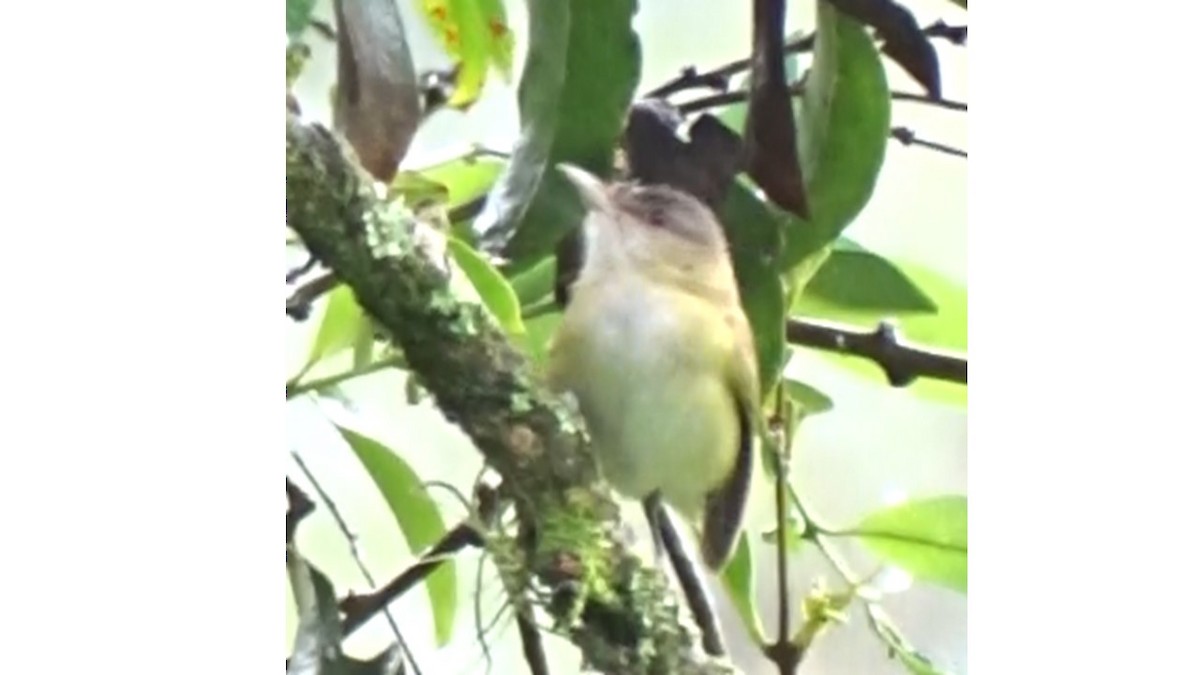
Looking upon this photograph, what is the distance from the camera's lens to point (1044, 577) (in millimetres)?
1419

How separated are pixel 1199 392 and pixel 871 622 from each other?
0.28 meters

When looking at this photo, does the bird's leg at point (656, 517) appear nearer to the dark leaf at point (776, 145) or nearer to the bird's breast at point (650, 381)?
the bird's breast at point (650, 381)

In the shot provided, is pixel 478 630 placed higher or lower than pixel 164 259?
lower

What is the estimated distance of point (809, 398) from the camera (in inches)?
54.8

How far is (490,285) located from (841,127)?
0.87 feet

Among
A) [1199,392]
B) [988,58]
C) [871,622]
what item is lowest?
[871,622]

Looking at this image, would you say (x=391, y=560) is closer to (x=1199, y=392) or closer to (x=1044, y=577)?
(x=1044, y=577)

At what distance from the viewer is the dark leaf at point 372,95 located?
4.53 feet

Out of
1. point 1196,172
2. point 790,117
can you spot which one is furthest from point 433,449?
point 1196,172

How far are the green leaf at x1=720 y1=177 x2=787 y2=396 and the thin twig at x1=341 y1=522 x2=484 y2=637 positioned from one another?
228 mm

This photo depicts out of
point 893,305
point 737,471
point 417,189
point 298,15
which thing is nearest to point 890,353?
point 893,305

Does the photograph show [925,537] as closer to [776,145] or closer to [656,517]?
[656,517]

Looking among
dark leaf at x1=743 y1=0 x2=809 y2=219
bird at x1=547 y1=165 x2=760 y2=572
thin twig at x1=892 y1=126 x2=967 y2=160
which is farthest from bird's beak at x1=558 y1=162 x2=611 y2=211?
thin twig at x1=892 y1=126 x2=967 y2=160

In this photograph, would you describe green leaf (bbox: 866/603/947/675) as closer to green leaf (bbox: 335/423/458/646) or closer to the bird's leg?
the bird's leg
